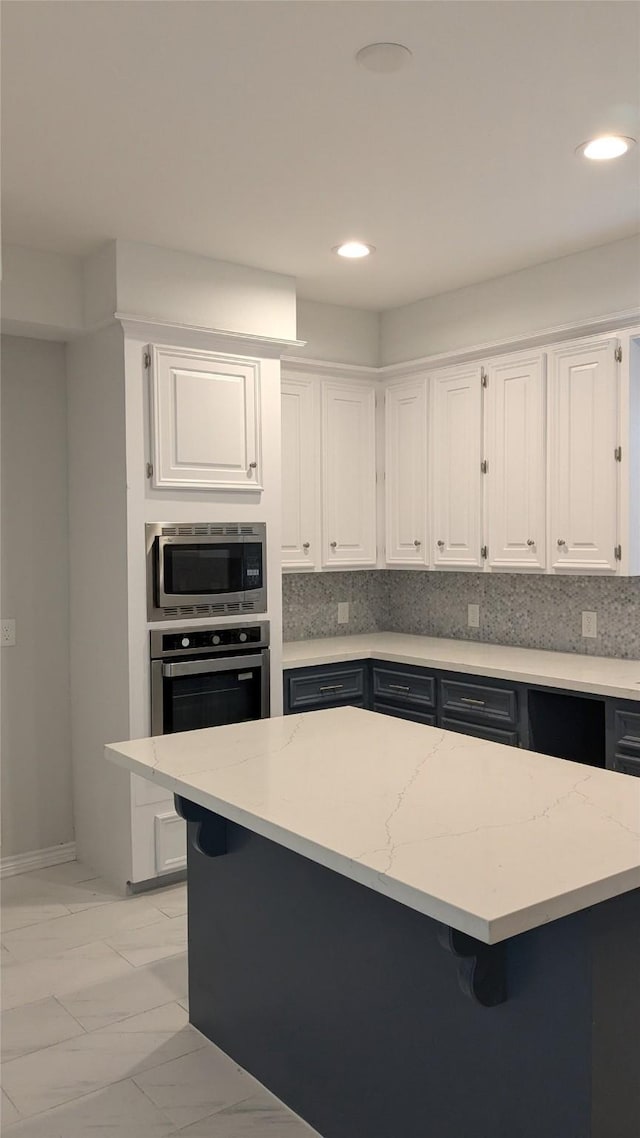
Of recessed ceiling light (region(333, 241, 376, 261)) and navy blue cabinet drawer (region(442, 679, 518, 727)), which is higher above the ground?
recessed ceiling light (region(333, 241, 376, 261))

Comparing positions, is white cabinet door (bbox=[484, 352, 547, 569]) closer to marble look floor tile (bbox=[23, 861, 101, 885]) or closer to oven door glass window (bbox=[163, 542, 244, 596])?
oven door glass window (bbox=[163, 542, 244, 596])

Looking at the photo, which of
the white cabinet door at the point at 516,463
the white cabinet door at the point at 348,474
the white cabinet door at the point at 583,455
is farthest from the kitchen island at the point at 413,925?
the white cabinet door at the point at 348,474

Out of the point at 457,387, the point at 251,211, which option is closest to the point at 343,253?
the point at 251,211

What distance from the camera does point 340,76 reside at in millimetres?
2328

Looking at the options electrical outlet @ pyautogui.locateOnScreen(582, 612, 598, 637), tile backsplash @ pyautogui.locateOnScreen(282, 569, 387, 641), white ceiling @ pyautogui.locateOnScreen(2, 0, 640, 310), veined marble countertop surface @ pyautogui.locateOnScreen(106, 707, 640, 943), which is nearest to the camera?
veined marble countertop surface @ pyautogui.locateOnScreen(106, 707, 640, 943)

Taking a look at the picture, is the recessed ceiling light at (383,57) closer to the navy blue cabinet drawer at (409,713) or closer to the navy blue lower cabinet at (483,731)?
the navy blue lower cabinet at (483,731)

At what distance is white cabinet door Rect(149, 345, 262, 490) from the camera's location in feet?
12.2

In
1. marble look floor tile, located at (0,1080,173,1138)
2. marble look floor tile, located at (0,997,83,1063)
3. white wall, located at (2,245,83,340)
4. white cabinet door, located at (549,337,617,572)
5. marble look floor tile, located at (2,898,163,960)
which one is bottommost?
marble look floor tile, located at (0,1080,173,1138)

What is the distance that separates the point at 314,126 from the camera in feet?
8.55

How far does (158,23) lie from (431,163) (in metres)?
1.09

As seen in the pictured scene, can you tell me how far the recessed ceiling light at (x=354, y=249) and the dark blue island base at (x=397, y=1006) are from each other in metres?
2.40

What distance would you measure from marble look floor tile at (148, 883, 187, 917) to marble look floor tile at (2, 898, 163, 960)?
4 centimetres

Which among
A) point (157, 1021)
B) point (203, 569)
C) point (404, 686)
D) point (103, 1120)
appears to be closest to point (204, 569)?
point (203, 569)

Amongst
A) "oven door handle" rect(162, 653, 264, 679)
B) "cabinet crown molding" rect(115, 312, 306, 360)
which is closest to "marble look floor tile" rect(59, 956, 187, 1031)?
"oven door handle" rect(162, 653, 264, 679)
